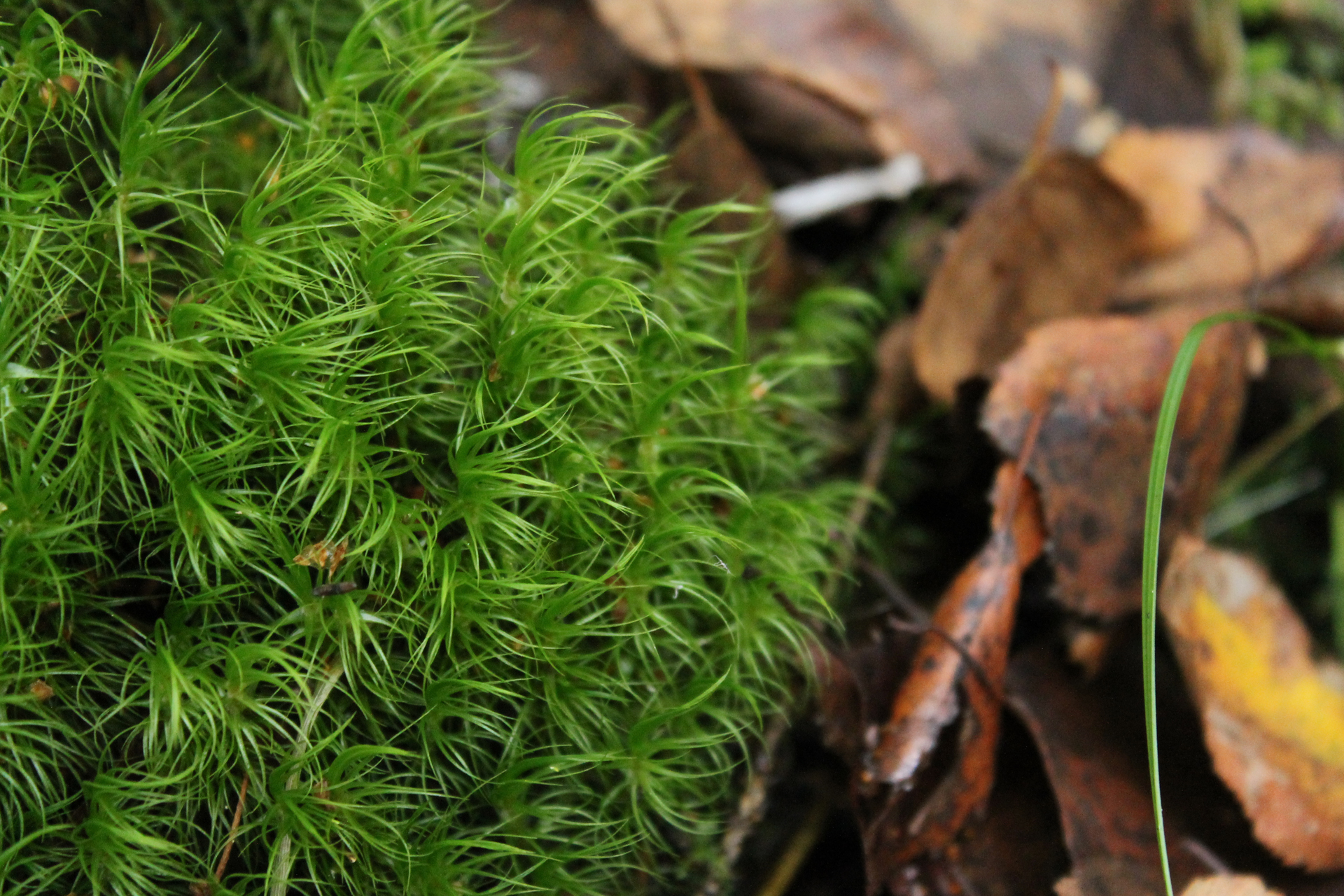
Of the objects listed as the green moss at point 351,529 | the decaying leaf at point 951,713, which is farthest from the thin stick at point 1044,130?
the green moss at point 351,529

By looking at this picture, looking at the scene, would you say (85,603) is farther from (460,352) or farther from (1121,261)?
(1121,261)

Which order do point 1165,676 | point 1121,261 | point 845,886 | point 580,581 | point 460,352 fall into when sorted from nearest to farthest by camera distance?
point 580,581 → point 460,352 → point 845,886 → point 1165,676 → point 1121,261

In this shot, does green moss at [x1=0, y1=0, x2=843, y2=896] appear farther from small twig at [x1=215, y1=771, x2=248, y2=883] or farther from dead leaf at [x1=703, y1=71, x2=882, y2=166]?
dead leaf at [x1=703, y1=71, x2=882, y2=166]

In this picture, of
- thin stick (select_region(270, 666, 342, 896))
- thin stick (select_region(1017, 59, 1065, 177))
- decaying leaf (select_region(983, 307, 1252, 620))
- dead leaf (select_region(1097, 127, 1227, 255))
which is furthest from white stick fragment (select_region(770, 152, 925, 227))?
thin stick (select_region(270, 666, 342, 896))

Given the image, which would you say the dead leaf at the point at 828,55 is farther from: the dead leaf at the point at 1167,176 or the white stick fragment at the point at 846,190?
the dead leaf at the point at 1167,176

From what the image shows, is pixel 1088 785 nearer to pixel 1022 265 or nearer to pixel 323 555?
pixel 1022 265

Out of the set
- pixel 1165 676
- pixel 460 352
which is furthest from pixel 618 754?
pixel 1165 676

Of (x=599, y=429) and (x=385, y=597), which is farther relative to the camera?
(x=599, y=429)
